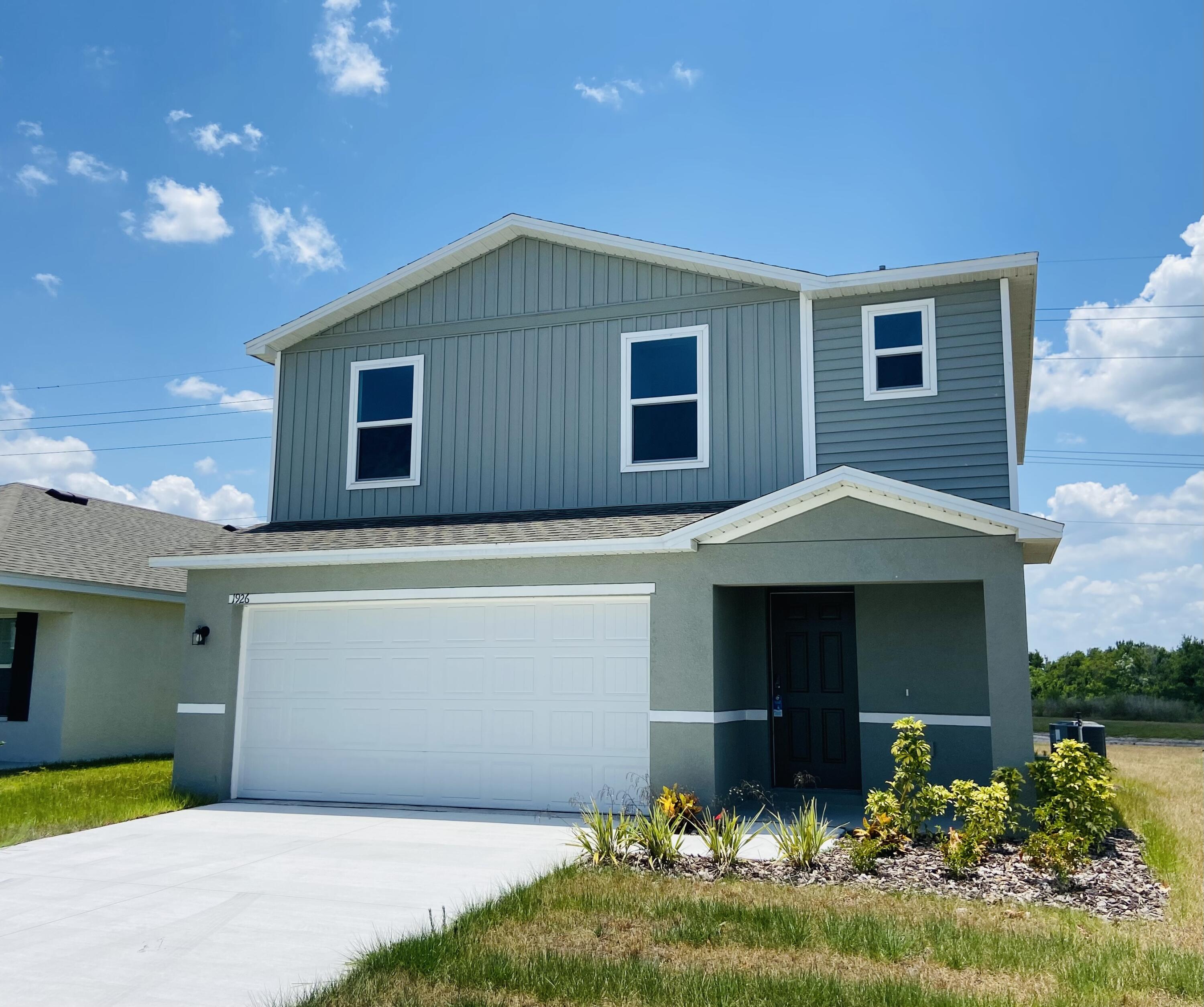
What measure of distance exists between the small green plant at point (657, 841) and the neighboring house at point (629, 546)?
1.95 metres

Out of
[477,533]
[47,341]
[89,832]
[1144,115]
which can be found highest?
[1144,115]

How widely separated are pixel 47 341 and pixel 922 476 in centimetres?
1990

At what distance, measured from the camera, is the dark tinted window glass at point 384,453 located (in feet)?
44.6

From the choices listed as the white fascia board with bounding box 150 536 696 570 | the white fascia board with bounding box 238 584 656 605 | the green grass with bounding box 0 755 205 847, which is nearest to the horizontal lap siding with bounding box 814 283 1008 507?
the white fascia board with bounding box 150 536 696 570

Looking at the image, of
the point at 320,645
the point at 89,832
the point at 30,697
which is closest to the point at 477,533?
the point at 320,645

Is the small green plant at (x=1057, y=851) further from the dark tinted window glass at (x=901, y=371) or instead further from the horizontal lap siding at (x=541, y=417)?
the dark tinted window glass at (x=901, y=371)

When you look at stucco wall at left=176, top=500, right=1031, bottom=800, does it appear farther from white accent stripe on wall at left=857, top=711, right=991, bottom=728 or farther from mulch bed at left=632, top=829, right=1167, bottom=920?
mulch bed at left=632, top=829, right=1167, bottom=920

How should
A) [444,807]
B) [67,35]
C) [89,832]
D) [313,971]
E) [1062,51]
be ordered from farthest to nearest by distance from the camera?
1. [67,35]
2. [1062,51]
3. [444,807]
4. [89,832]
5. [313,971]

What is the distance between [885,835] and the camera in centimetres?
814

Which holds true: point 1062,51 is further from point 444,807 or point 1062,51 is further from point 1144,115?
point 444,807

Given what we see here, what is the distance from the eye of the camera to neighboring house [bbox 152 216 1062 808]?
1012cm

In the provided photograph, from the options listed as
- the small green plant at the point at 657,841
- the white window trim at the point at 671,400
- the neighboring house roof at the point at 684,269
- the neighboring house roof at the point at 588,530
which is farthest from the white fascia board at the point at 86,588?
the small green plant at the point at 657,841

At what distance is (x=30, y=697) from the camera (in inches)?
603

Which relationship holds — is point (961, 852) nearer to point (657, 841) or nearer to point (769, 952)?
point (657, 841)
